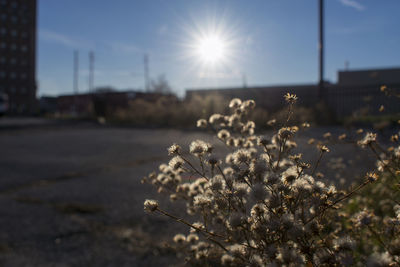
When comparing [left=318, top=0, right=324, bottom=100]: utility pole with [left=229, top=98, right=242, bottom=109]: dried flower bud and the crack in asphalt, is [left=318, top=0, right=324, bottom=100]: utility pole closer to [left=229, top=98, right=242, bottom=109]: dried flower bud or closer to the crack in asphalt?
the crack in asphalt

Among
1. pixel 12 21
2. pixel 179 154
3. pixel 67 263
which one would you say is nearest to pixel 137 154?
pixel 67 263

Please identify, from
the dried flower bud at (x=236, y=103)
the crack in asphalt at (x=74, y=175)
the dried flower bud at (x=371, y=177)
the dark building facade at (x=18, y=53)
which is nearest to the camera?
the dried flower bud at (x=371, y=177)

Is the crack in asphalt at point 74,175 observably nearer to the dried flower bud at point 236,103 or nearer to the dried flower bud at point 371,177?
the dried flower bud at point 236,103

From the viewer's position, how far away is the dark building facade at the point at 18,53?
241ft

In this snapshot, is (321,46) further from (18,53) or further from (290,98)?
(18,53)

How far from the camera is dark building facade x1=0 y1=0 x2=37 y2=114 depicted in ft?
241

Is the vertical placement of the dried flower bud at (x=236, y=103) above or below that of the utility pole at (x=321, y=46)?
below

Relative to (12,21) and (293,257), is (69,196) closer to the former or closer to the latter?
(293,257)

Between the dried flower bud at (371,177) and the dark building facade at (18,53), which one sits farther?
the dark building facade at (18,53)

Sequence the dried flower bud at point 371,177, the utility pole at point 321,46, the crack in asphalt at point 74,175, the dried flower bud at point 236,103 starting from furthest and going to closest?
the utility pole at point 321,46, the crack in asphalt at point 74,175, the dried flower bud at point 236,103, the dried flower bud at point 371,177

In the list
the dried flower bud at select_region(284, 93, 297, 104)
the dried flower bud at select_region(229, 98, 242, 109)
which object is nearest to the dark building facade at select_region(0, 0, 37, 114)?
the dried flower bud at select_region(229, 98, 242, 109)

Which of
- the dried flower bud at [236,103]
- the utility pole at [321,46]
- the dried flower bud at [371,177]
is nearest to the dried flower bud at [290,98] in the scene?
the dried flower bud at [371,177]

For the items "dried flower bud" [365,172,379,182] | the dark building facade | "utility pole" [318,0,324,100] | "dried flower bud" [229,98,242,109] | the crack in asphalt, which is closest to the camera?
"dried flower bud" [365,172,379,182]

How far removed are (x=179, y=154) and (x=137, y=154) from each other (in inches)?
321
